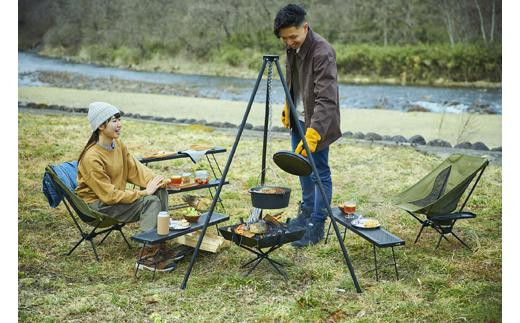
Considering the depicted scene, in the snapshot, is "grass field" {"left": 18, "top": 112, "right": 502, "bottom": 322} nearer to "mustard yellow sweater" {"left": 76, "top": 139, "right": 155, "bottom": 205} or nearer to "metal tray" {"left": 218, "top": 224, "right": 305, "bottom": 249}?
"metal tray" {"left": 218, "top": 224, "right": 305, "bottom": 249}

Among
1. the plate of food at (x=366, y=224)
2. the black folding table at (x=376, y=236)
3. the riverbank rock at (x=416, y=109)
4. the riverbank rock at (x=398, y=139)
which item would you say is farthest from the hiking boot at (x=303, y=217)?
the riverbank rock at (x=416, y=109)

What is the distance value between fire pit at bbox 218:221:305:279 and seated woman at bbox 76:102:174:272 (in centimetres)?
52

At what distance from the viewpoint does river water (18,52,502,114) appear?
13.3m

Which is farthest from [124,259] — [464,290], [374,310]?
[464,290]

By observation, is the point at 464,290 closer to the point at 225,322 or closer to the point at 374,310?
the point at 374,310

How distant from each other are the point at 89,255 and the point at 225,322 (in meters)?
1.20

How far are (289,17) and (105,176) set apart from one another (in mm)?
1379

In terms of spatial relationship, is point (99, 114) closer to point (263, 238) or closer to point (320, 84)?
point (263, 238)

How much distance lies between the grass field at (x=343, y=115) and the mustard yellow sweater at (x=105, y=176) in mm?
5251

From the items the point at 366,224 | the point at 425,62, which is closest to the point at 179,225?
the point at 366,224

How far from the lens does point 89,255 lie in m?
3.47

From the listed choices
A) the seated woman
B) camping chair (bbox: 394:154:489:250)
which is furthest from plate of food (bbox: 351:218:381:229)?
the seated woman

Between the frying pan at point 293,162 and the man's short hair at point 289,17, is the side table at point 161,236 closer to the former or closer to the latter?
the frying pan at point 293,162

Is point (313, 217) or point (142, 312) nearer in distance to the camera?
point (142, 312)
